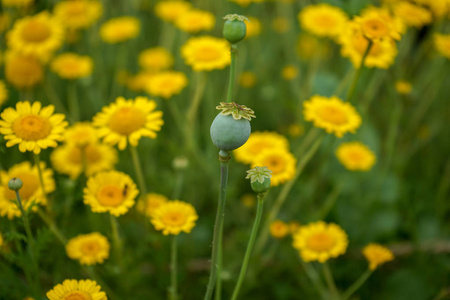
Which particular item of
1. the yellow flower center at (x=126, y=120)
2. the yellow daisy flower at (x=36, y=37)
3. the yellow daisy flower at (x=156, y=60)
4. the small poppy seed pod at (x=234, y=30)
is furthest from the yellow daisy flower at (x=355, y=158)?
the yellow daisy flower at (x=36, y=37)

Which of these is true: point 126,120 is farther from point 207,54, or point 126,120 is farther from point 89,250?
point 207,54

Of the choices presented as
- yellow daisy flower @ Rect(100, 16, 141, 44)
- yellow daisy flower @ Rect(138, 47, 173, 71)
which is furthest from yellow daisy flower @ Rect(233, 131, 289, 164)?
yellow daisy flower @ Rect(100, 16, 141, 44)

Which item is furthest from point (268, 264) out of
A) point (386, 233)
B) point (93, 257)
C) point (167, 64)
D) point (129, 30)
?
point (129, 30)

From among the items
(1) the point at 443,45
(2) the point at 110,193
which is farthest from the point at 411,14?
(2) the point at 110,193

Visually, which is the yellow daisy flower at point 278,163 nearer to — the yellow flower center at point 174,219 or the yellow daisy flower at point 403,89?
the yellow flower center at point 174,219

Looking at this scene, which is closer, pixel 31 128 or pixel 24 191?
pixel 31 128
